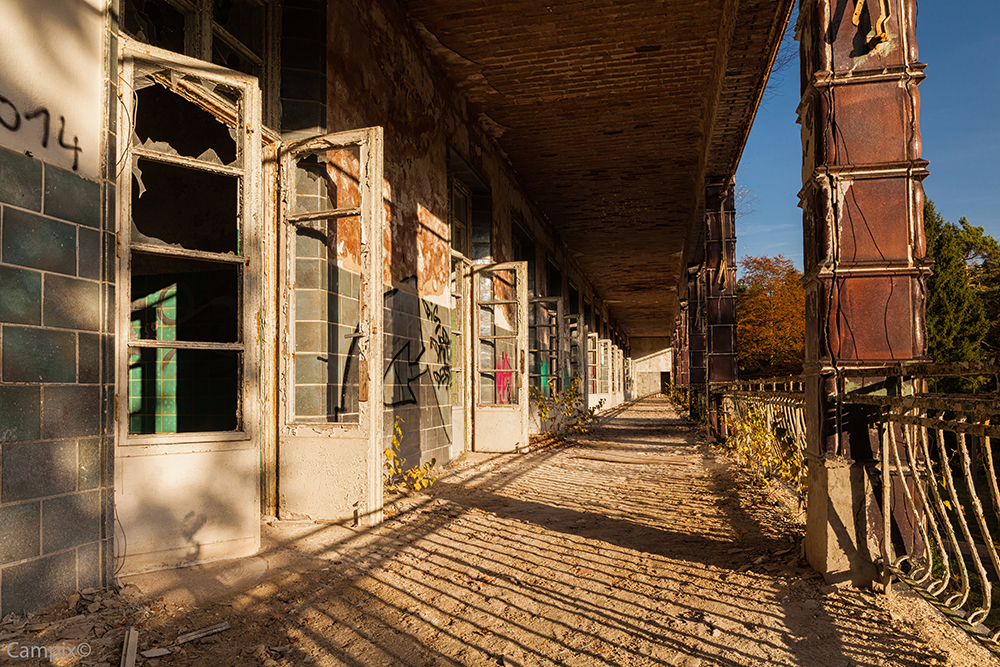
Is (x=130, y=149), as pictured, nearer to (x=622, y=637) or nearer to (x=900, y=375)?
(x=622, y=637)

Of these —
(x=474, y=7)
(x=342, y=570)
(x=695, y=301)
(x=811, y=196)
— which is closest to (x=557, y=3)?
(x=474, y=7)

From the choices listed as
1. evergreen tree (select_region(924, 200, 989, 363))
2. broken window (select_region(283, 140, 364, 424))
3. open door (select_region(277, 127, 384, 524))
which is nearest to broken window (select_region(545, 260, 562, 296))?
broken window (select_region(283, 140, 364, 424))

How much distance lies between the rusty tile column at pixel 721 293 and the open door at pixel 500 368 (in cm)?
311

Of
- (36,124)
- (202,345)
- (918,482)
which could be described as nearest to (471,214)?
(202,345)

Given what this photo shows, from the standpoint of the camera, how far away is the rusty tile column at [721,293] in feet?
31.9

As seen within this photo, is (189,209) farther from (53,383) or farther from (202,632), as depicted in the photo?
(202,632)

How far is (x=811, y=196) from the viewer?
129 inches

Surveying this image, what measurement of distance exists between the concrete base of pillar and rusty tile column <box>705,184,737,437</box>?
6.94 metres

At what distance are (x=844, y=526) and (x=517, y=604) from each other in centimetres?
156

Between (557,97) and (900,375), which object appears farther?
(557,97)

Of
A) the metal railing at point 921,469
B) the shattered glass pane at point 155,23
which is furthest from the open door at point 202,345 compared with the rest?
the metal railing at point 921,469

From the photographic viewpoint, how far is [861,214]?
3096mm

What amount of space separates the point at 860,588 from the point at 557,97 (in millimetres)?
6620

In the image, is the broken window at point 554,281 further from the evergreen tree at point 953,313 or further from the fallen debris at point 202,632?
the evergreen tree at point 953,313
